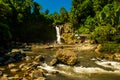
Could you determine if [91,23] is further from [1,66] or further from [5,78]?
[5,78]

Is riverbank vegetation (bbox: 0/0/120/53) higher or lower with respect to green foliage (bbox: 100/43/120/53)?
higher

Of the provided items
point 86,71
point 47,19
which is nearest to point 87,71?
point 86,71

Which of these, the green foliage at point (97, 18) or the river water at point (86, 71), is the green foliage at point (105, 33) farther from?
the river water at point (86, 71)

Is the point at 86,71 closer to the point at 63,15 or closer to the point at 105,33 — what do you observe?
the point at 105,33

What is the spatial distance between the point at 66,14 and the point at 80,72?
59804mm

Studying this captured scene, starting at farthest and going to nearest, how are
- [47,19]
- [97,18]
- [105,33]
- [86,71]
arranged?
[47,19] < [97,18] < [105,33] < [86,71]

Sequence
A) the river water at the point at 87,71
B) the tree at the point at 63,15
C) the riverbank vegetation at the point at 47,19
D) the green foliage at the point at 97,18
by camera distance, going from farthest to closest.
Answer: the tree at the point at 63,15 → the riverbank vegetation at the point at 47,19 → the green foliage at the point at 97,18 → the river water at the point at 87,71

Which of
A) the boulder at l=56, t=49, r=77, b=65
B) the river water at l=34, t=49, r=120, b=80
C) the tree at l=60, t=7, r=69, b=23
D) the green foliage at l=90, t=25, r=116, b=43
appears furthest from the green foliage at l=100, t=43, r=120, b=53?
the tree at l=60, t=7, r=69, b=23

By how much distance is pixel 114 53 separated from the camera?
3925cm

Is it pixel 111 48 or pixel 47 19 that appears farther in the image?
pixel 47 19

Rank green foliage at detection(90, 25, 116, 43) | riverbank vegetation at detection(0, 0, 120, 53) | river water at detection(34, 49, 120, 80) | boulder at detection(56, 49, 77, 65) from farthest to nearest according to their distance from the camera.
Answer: riverbank vegetation at detection(0, 0, 120, 53) < green foliage at detection(90, 25, 116, 43) < boulder at detection(56, 49, 77, 65) < river water at detection(34, 49, 120, 80)

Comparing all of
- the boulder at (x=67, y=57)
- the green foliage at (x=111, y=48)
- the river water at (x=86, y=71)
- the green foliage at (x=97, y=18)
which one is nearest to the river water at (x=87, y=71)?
the river water at (x=86, y=71)

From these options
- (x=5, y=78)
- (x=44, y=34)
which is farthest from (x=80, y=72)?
(x=44, y=34)

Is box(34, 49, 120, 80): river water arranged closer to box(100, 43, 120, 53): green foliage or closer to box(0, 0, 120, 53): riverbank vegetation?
box(100, 43, 120, 53): green foliage
